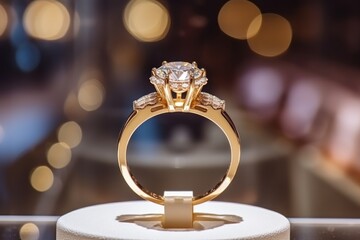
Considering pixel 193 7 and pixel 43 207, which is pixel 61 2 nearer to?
pixel 193 7

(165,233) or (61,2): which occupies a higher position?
(61,2)

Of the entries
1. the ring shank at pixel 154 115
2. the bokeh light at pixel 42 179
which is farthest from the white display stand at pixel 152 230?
the bokeh light at pixel 42 179

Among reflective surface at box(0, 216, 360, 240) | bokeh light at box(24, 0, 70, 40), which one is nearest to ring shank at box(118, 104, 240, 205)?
reflective surface at box(0, 216, 360, 240)

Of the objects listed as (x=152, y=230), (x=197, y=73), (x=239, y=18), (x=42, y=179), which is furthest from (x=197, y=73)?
(x=42, y=179)

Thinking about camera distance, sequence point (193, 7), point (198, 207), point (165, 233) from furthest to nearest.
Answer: point (193, 7) → point (198, 207) → point (165, 233)

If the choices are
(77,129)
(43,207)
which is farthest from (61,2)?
→ (43,207)

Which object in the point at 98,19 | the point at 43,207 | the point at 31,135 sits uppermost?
the point at 98,19
